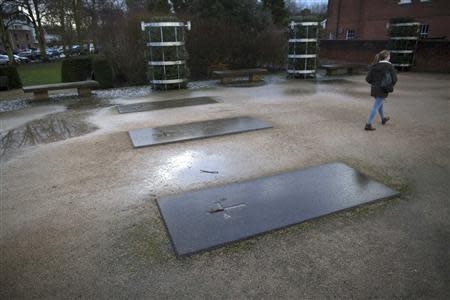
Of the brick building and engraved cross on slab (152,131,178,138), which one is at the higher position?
the brick building

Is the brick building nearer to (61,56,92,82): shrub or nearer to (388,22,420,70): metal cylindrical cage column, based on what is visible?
(388,22,420,70): metal cylindrical cage column

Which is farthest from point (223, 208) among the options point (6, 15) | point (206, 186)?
point (6, 15)

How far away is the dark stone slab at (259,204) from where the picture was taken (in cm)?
335

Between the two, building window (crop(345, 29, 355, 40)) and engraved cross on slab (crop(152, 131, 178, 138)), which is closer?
engraved cross on slab (crop(152, 131, 178, 138))

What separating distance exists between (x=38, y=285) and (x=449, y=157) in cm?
595

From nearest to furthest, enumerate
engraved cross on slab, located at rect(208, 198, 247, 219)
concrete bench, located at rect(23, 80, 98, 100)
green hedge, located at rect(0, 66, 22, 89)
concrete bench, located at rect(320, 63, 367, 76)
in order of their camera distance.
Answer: engraved cross on slab, located at rect(208, 198, 247, 219), concrete bench, located at rect(23, 80, 98, 100), green hedge, located at rect(0, 66, 22, 89), concrete bench, located at rect(320, 63, 367, 76)

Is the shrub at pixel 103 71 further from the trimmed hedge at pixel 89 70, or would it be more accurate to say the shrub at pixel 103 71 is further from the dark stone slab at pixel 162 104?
the dark stone slab at pixel 162 104

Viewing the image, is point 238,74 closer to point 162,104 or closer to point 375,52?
point 162,104

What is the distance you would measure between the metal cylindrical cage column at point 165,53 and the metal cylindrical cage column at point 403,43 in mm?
10941

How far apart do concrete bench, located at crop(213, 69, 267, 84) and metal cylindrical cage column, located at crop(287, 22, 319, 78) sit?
1519 millimetres

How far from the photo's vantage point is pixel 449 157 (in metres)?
5.38

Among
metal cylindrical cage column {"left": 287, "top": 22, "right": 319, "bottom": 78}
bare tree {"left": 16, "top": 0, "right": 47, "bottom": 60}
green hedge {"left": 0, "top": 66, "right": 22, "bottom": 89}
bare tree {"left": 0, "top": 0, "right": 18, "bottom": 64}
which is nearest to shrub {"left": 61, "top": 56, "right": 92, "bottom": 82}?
green hedge {"left": 0, "top": 66, "right": 22, "bottom": 89}

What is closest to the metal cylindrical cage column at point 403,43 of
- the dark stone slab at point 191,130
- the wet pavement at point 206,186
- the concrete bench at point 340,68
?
the concrete bench at point 340,68

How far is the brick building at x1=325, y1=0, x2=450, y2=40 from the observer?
80.1ft
